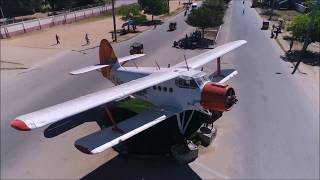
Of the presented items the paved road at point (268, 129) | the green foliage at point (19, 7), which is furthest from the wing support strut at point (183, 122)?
the green foliage at point (19, 7)

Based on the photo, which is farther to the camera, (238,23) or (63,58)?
(238,23)

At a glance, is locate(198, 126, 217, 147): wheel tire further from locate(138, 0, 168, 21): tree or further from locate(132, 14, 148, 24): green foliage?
locate(132, 14, 148, 24): green foliage

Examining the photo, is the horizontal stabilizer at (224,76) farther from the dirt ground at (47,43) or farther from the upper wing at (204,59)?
the dirt ground at (47,43)

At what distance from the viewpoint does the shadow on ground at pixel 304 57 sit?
37094 millimetres

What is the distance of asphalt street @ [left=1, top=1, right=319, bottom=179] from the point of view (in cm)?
1854

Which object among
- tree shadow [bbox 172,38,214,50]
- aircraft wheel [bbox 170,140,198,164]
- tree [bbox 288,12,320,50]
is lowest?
aircraft wheel [bbox 170,140,198,164]

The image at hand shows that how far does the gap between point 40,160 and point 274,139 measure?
16.2 metres

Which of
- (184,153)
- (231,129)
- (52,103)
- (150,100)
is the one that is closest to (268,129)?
(231,129)

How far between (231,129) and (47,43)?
38446mm

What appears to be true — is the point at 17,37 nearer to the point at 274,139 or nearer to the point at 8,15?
the point at 8,15

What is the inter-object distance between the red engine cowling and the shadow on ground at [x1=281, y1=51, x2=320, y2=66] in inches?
915

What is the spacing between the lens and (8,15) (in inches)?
3174

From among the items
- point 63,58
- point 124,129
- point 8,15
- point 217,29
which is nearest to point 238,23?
point 217,29

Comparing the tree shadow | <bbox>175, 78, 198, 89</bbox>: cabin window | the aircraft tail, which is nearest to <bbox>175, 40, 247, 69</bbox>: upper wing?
<bbox>175, 78, 198, 89</bbox>: cabin window
